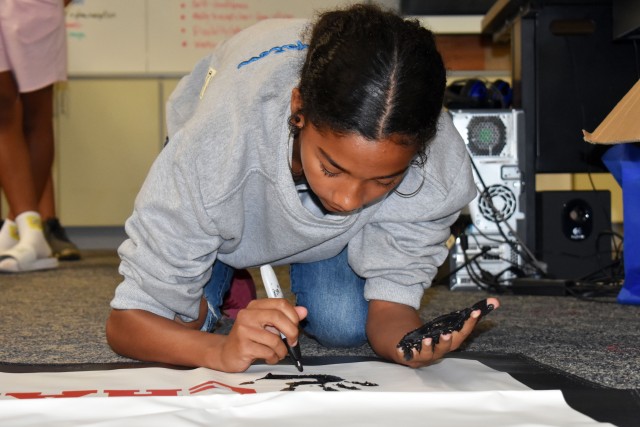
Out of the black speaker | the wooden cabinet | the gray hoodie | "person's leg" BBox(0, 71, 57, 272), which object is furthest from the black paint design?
the wooden cabinet

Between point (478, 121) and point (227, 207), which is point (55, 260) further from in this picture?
point (227, 207)

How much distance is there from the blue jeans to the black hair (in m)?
0.39

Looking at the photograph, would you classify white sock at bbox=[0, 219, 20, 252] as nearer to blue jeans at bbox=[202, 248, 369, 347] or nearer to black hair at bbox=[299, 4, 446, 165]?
blue jeans at bbox=[202, 248, 369, 347]

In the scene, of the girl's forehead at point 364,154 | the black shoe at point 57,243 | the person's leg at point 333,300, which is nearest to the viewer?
the girl's forehead at point 364,154

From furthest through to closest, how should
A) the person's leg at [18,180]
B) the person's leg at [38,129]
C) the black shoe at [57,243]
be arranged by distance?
the black shoe at [57,243], the person's leg at [38,129], the person's leg at [18,180]

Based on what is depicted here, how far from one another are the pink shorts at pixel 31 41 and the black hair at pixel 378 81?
1.68 m

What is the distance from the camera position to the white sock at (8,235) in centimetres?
232

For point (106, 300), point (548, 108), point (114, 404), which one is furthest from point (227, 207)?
point (548, 108)

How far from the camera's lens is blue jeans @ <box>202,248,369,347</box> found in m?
1.17

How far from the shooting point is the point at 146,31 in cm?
341

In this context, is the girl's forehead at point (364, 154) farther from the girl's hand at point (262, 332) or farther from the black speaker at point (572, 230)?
the black speaker at point (572, 230)

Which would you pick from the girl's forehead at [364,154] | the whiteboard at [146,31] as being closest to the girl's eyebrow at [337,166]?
the girl's forehead at [364,154]

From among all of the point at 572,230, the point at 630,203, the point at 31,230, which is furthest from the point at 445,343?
the point at 31,230

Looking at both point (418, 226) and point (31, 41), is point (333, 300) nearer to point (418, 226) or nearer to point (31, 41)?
point (418, 226)
